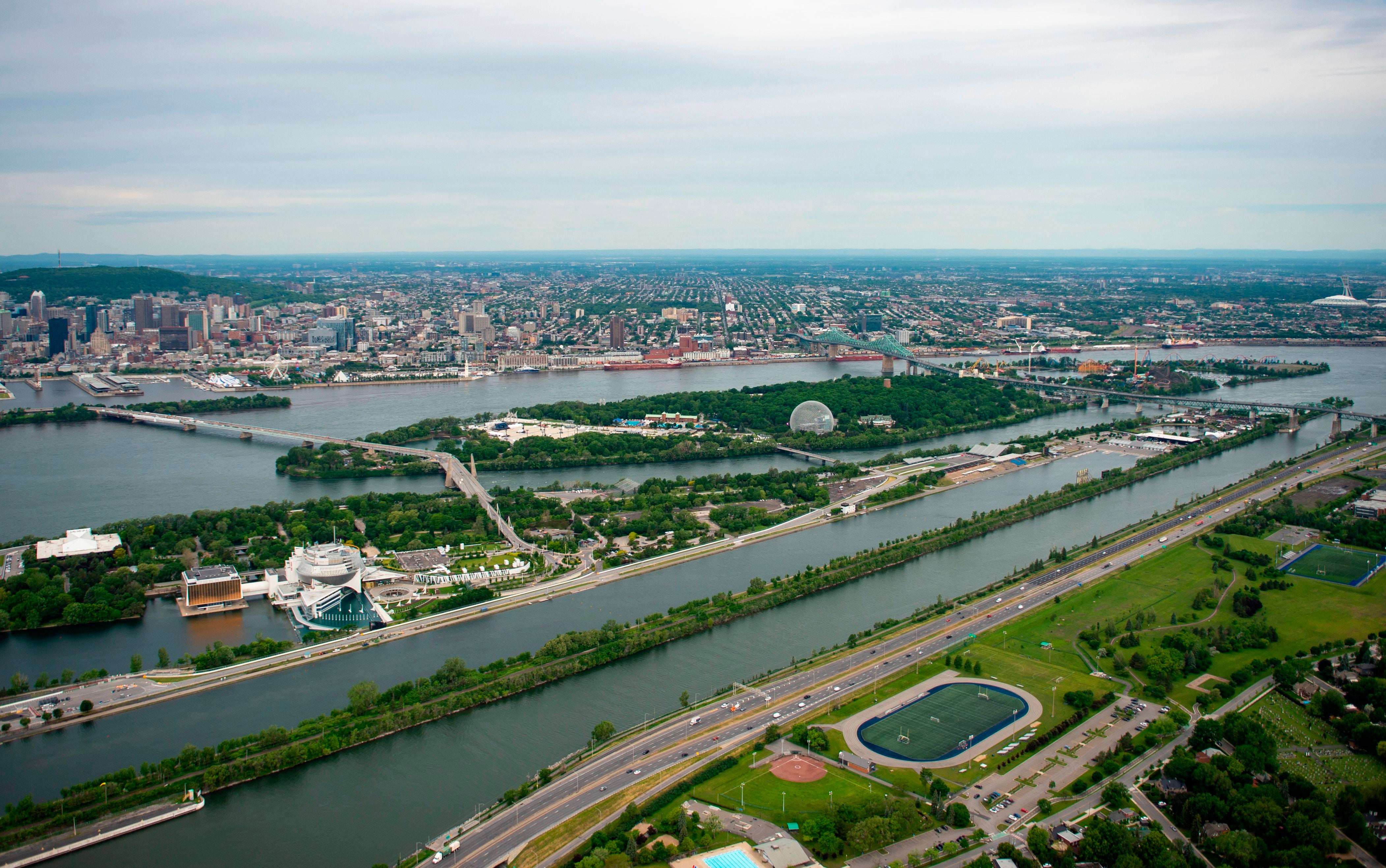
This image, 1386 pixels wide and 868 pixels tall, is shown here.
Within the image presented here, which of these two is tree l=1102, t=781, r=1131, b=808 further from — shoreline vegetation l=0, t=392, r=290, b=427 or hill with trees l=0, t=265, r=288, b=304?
hill with trees l=0, t=265, r=288, b=304

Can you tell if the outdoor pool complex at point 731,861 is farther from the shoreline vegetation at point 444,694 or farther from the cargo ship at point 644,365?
the cargo ship at point 644,365

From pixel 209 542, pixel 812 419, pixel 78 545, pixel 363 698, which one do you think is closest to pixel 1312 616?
pixel 363 698

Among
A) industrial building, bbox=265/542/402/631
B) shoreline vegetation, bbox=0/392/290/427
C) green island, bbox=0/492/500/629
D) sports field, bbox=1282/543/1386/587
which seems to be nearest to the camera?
industrial building, bbox=265/542/402/631

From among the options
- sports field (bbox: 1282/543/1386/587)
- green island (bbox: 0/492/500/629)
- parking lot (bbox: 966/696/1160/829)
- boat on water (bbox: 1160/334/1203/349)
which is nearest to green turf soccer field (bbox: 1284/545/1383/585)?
sports field (bbox: 1282/543/1386/587)

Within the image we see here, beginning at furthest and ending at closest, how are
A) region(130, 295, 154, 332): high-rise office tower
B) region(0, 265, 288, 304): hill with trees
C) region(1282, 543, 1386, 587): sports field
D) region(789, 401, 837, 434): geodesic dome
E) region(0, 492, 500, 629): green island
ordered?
region(0, 265, 288, 304): hill with trees → region(130, 295, 154, 332): high-rise office tower → region(789, 401, 837, 434): geodesic dome → region(1282, 543, 1386, 587): sports field → region(0, 492, 500, 629): green island

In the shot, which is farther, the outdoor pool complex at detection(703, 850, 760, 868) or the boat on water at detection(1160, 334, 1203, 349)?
the boat on water at detection(1160, 334, 1203, 349)

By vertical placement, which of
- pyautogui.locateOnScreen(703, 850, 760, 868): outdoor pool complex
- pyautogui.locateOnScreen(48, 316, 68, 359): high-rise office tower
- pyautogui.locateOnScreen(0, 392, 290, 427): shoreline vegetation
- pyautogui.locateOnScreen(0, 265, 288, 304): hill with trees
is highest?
pyautogui.locateOnScreen(0, 265, 288, 304): hill with trees

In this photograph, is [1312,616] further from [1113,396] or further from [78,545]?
[1113,396]
